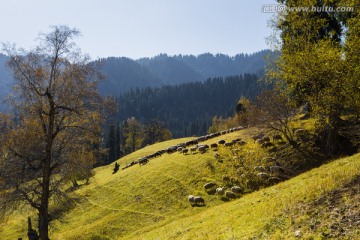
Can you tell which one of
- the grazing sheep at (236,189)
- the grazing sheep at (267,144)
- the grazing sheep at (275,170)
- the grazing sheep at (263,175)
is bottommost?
the grazing sheep at (236,189)

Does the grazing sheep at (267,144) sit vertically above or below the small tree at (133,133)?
above

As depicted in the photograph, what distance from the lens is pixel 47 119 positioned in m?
28.0

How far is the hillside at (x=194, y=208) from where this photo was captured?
1608 cm

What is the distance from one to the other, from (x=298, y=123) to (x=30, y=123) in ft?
111

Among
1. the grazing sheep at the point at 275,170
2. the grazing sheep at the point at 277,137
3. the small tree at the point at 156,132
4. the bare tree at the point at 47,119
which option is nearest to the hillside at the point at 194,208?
the grazing sheep at the point at 277,137

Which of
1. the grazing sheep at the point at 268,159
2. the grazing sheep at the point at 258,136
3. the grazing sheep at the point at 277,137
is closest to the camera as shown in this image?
the grazing sheep at the point at 268,159

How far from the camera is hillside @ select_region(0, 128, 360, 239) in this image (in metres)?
16.1

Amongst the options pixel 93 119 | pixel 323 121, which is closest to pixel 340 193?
pixel 323 121

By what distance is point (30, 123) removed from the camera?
2809 cm

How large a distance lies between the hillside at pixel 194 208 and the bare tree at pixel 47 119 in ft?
32.0

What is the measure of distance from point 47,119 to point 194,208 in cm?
1750

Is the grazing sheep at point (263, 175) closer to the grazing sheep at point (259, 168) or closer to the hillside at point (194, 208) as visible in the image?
the grazing sheep at point (259, 168)

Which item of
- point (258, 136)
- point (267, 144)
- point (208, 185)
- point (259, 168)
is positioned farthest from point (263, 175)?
point (258, 136)

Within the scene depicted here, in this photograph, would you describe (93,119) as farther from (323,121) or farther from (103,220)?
(323,121)
